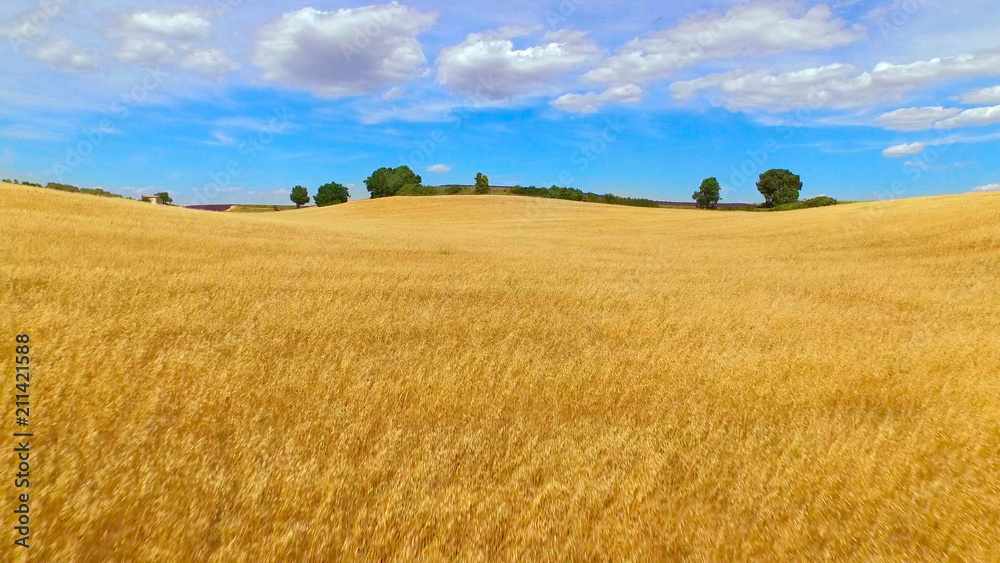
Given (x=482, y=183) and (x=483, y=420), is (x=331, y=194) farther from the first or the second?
(x=483, y=420)

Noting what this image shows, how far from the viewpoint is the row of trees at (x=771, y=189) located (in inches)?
3250

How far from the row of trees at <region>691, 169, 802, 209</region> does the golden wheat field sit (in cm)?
8488

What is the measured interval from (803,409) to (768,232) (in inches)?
952

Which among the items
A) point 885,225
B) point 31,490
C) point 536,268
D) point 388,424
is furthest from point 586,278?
point 885,225

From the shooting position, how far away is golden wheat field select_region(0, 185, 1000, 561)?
255 centimetres

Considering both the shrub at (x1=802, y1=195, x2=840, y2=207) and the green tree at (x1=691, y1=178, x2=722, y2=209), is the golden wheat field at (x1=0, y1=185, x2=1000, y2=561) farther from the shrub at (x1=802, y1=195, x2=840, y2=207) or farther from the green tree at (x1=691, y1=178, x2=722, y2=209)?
the green tree at (x1=691, y1=178, x2=722, y2=209)

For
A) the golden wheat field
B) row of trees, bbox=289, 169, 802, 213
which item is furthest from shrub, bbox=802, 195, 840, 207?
the golden wheat field

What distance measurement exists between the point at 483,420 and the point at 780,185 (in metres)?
95.8

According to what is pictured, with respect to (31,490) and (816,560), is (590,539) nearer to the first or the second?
(816,560)

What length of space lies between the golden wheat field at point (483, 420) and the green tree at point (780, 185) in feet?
280

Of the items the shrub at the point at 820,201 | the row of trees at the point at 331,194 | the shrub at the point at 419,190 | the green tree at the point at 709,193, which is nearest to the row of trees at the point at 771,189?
the green tree at the point at 709,193

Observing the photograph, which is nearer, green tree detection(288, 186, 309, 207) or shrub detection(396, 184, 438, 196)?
shrub detection(396, 184, 438, 196)

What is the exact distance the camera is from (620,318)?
6.99 metres

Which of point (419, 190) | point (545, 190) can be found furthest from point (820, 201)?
point (419, 190)
